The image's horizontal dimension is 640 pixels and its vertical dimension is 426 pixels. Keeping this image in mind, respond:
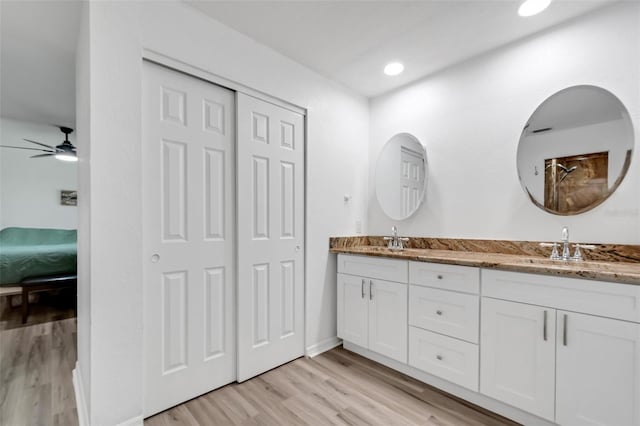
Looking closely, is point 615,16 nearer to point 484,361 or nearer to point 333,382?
point 484,361

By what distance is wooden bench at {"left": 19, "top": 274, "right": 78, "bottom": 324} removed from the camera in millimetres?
3237

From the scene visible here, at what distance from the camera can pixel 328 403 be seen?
176cm

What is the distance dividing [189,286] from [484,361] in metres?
1.81

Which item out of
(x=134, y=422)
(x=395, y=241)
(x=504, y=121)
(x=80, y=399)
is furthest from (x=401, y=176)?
(x=80, y=399)

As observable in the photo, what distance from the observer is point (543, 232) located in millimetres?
1922

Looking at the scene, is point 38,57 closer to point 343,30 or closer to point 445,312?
point 343,30

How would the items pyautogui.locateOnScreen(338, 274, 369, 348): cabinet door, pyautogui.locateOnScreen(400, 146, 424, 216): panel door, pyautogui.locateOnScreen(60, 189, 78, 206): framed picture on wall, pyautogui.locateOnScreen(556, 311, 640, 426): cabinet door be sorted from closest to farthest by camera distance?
pyautogui.locateOnScreen(556, 311, 640, 426): cabinet door, pyautogui.locateOnScreen(338, 274, 369, 348): cabinet door, pyautogui.locateOnScreen(400, 146, 424, 216): panel door, pyautogui.locateOnScreen(60, 189, 78, 206): framed picture on wall

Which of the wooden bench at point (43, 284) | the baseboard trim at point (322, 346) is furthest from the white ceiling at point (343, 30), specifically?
the baseboard trim at point (322, 346)

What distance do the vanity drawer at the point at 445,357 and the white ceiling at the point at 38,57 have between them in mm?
3012

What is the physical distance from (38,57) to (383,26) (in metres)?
2.74

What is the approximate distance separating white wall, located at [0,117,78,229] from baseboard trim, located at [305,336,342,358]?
4.61 meters

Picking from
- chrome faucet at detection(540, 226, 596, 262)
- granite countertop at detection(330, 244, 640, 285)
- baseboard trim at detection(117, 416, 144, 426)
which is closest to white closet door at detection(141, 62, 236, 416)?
baseboard trim at detection(117, 416, 144, 426)

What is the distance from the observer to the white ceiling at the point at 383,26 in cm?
174

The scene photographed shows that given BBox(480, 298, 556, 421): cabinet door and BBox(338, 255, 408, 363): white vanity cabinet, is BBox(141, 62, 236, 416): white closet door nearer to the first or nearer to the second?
BBox(338, 255, 408, 363): white vanity cabinet
